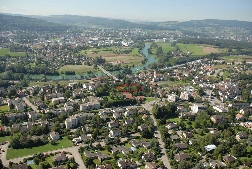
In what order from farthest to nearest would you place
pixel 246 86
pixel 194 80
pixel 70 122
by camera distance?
pixel 194 80 → pixel 246 86 → pixel 70 122

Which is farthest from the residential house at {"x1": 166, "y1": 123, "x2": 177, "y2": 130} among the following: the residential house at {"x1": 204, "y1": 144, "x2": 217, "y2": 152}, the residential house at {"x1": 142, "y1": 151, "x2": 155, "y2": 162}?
the residential house at {"x1": 142, "y1": 151, "x2": 155, "y2": 162}

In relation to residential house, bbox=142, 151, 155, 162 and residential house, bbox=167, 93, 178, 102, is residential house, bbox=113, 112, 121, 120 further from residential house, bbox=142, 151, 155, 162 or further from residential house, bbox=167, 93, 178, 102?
residential house, bbox=167, 93, 178, 102

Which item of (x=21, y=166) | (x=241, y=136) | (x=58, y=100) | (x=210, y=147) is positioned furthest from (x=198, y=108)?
(x=21, y=166)

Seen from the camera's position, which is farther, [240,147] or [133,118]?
[133,118]

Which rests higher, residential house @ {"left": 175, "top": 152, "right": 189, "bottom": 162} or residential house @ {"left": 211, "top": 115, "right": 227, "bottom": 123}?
residential house @ {"left": 211, "top": 115, "right": 227, "bottom": 123}

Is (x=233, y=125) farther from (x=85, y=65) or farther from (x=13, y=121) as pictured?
(x=85, y=65)

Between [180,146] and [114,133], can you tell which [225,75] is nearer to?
[180,146]

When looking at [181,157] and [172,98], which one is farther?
[172,98]

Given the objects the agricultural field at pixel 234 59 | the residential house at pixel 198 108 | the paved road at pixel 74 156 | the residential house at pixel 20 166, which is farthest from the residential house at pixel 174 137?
the agricultural field at pixel 234 59

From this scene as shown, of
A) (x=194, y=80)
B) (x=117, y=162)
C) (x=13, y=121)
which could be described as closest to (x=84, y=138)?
(x=117, y=162)
